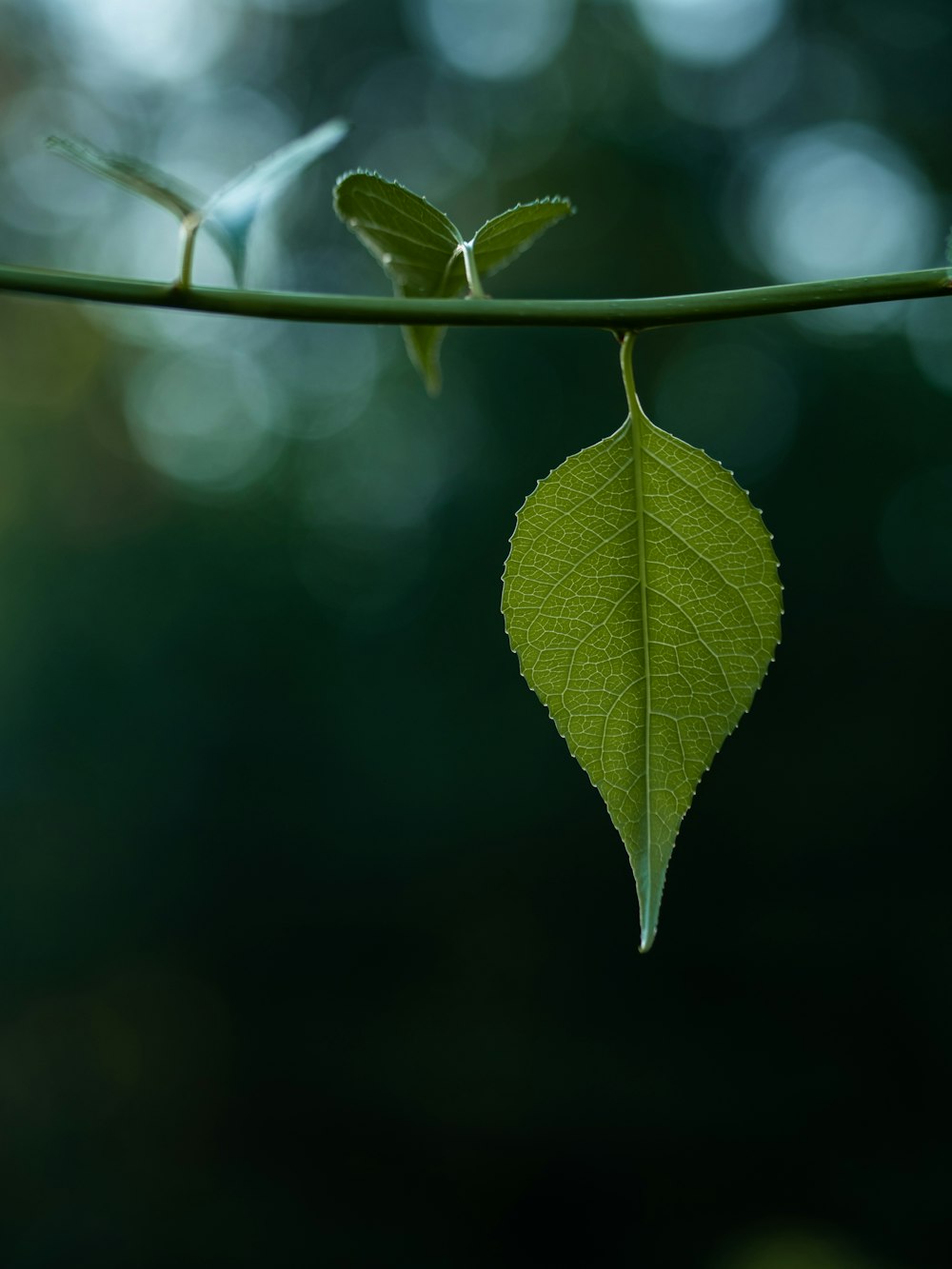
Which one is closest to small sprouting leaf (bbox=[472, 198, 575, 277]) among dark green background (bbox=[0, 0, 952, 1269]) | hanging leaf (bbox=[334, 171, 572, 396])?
hanging leaf (bbox=[334, 171, 572, 396])

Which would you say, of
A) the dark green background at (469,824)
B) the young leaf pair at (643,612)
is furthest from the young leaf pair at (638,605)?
the dark green background at (469,824)

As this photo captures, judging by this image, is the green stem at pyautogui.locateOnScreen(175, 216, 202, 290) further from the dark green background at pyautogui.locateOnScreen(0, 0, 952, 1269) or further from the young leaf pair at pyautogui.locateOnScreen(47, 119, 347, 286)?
the dark green background at pyautogui.locateOnScreen(0, 0, 952, 1269)

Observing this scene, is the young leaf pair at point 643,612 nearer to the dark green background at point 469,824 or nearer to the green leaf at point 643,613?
the green leaf at point 643,613

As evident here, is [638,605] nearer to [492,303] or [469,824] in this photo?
[492,303]

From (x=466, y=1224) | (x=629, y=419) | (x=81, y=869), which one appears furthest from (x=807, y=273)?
(x=629, y=419)

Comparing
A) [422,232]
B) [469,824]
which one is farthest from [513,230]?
[469,824]

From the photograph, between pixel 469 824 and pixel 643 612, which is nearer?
pixel 643 612
